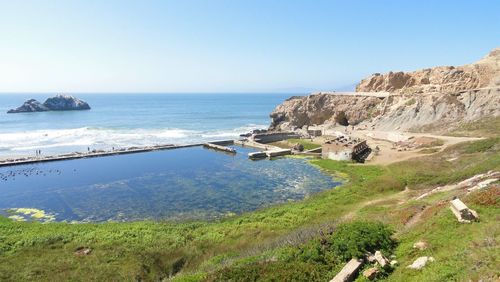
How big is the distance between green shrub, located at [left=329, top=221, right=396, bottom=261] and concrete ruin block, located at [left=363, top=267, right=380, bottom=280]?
111cm

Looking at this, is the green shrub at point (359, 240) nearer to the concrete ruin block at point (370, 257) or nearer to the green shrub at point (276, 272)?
the concrete ruin block at point (370, 257)

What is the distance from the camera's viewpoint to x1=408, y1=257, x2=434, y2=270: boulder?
12311 millimetres

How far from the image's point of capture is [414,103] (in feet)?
219

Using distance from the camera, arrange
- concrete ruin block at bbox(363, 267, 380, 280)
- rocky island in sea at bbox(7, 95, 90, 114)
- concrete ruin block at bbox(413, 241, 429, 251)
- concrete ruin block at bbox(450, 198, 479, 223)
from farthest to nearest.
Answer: rocky island in sea at bbox(7, 95, 90, 114), concrete ruin block at bbox(450, 198, 479, 223), concrete ruin block at bbox(413, 241, 429, 251), concrete ruin block at bbox(363, 267, 380, 280)

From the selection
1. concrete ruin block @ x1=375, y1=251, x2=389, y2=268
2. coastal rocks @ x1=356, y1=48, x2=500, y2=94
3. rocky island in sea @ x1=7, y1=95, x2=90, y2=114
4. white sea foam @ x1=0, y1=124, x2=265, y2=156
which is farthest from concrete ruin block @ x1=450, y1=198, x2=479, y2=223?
rocky island in sea @ x1=7, y1=95, x2=90, y2=114

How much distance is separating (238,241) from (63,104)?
167 m

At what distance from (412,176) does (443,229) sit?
21.7 m

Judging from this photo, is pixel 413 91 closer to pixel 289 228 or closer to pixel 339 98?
pixel 339 98

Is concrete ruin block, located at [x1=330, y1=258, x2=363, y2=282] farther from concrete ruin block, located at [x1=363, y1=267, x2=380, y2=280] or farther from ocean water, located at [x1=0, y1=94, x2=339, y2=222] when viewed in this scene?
ocean water, located at [x1=0, y1=94, x2=339, y2=222]

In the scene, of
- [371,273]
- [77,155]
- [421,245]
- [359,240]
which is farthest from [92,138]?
[371,273]

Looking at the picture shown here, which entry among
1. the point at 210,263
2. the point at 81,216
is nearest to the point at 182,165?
the point at 81,216

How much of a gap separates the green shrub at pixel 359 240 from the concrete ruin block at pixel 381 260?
0.51m

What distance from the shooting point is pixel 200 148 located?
64500mm

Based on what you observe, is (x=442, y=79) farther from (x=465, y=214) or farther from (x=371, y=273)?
(x=371, y=273)
